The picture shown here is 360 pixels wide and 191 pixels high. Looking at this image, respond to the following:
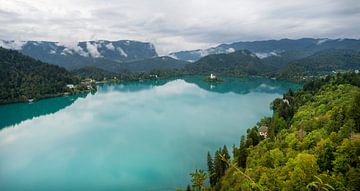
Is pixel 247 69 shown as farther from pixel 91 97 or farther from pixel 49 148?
pixel 49 148

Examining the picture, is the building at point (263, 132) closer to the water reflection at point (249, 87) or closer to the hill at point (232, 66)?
the water reflection at point (249, 87)

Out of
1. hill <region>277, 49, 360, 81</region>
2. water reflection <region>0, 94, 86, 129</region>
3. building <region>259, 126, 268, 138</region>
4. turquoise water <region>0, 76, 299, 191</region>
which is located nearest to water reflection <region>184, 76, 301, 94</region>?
hill <region>277, 49, 360, 81</region>

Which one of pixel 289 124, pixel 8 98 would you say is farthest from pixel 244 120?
pixel 8 98

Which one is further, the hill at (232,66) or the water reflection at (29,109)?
the hill at (232,66)

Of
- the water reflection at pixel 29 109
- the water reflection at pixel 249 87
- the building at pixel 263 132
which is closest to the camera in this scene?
the building at pixel 263 132

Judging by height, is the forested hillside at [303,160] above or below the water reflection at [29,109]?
above

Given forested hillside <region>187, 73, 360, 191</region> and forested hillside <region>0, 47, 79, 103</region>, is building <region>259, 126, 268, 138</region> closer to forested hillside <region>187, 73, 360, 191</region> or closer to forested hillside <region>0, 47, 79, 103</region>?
forested hillside <region>187, 73, 360, 191</region>

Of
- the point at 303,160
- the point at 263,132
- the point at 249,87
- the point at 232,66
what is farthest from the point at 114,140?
the point at 232,66

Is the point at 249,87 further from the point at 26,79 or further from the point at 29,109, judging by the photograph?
the point at 26,79

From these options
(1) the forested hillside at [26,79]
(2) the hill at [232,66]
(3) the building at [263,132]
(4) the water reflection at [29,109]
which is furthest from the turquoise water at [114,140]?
(2) the hill at [232,66]
